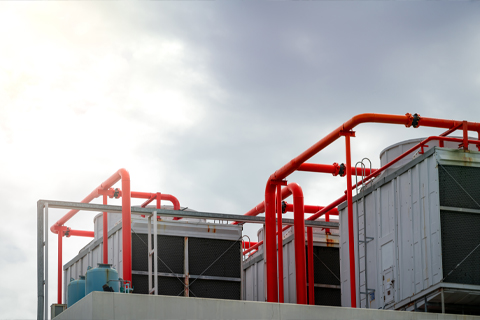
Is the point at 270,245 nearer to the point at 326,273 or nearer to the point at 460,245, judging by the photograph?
the point at 326,273

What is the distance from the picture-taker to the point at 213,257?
27.7 m

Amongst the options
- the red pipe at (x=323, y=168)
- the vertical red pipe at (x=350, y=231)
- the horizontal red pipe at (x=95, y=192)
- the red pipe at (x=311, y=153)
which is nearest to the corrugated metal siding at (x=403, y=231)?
the vertical red pipe at (x=350, y=231)

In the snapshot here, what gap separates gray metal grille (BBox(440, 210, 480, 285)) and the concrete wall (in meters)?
3.17

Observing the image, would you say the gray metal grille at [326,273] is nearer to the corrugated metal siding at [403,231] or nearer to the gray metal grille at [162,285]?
the corrugated metal siding at [403,231]

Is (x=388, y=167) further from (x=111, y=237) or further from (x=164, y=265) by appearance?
(x=111, y=237)

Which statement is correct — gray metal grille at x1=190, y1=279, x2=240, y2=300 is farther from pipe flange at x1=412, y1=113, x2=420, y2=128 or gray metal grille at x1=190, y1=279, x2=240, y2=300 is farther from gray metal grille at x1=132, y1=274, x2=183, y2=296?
pipe flange at x1=412, y1=113, x2=420, y2=128

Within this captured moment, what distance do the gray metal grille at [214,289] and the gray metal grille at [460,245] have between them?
8801 millimetres

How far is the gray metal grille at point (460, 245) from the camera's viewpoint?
21.0 metres

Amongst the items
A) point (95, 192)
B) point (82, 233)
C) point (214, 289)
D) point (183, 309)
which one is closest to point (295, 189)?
point (214, 289)

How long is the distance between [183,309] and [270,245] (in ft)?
29.6

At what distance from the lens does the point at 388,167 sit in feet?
81.5

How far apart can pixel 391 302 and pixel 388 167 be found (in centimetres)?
446

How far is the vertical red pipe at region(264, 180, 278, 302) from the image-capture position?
85.1 ft

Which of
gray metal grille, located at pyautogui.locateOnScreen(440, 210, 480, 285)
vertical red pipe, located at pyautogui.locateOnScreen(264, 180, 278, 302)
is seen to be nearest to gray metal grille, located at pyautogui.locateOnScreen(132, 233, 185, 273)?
vertical red pipe, located at pyautogui.locateOnScreen(264, 180, 278, 302)
